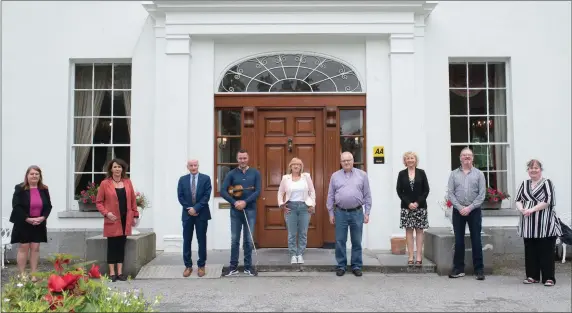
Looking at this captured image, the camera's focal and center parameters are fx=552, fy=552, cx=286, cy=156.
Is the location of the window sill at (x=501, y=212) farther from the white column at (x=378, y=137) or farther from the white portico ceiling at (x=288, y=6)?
the white portico ceiling at (x=288, y=6)

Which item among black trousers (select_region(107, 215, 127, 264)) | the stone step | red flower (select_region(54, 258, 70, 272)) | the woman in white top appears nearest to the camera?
red flower (select_region(54, 258, 70, 272))

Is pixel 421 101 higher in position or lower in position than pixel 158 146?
higher

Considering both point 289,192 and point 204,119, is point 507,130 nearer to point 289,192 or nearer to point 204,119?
point 289,192

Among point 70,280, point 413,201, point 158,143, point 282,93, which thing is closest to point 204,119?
point 158,143

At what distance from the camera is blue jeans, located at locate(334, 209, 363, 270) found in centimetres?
756

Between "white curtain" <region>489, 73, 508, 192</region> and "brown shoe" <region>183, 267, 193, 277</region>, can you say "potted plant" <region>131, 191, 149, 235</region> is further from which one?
"white curtain" <region>489, 73, 508, 192</region>

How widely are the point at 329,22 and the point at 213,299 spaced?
205 inches

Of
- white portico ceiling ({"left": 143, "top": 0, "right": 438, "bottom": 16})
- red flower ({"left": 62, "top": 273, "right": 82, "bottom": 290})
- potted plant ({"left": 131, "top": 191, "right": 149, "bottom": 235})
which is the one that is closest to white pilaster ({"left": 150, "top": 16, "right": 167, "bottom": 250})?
potted plant ({"left": 131, "top": 191, "right": 149, "bottom": 235})

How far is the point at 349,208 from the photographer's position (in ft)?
24.8

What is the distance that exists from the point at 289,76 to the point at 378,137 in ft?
6.15

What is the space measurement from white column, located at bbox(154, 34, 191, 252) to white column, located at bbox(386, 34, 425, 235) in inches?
137

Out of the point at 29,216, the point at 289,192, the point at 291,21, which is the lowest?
the point at 29,216

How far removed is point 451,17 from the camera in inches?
386

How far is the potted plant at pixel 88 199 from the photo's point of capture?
31.6 feet
